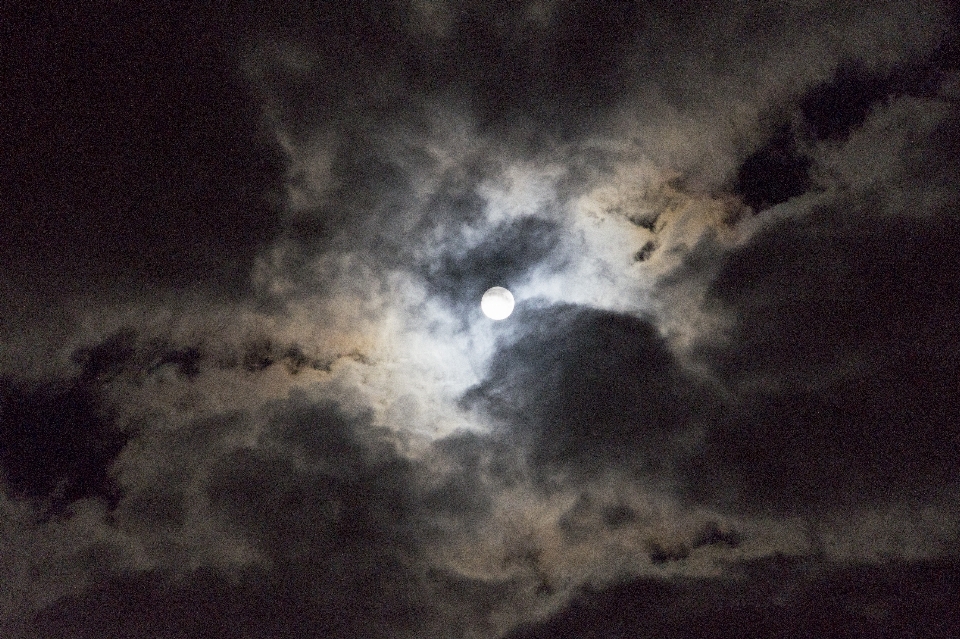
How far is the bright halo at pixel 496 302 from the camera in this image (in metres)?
8.43

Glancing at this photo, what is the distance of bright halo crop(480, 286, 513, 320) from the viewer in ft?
27.7

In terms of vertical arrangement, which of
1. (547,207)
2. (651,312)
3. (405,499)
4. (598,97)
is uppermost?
(598,97)

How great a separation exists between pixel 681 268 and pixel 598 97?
2.98 m

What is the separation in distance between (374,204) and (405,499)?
5.51m

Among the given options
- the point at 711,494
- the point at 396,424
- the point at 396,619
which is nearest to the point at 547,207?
the point at 396,424

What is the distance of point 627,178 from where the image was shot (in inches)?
336

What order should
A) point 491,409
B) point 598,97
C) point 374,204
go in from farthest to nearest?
point 491,409 → point 374,204 → point 598,97

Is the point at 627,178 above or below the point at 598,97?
below

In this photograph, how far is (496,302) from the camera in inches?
332

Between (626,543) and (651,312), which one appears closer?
(651,312)

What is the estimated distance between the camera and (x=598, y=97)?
8258mm

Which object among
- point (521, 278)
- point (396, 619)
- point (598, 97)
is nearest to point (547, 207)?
point (521, 278)

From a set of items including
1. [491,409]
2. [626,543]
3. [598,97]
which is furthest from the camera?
[626,543]

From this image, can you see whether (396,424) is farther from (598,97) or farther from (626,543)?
(598,97)
